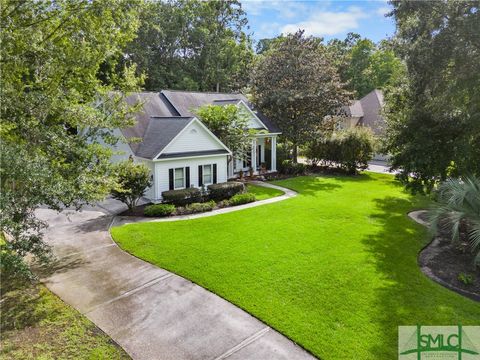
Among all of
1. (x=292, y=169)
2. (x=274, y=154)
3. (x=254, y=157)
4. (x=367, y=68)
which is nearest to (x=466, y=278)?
(x=292, y=169)

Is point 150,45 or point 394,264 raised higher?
point 150,45

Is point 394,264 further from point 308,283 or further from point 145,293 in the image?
point 145,293

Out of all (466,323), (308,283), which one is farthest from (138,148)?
(466,323)

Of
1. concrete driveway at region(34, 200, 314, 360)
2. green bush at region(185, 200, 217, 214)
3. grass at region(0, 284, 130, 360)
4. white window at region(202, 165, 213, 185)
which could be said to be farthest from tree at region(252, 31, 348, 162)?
grass at region(0, 284, 130, 360)

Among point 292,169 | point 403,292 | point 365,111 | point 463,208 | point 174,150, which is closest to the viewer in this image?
point 403,292

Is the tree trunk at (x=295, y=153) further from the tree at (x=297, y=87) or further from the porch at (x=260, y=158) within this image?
the porch at (x=260, y=158)

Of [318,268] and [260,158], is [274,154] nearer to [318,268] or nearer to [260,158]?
[260,158]
